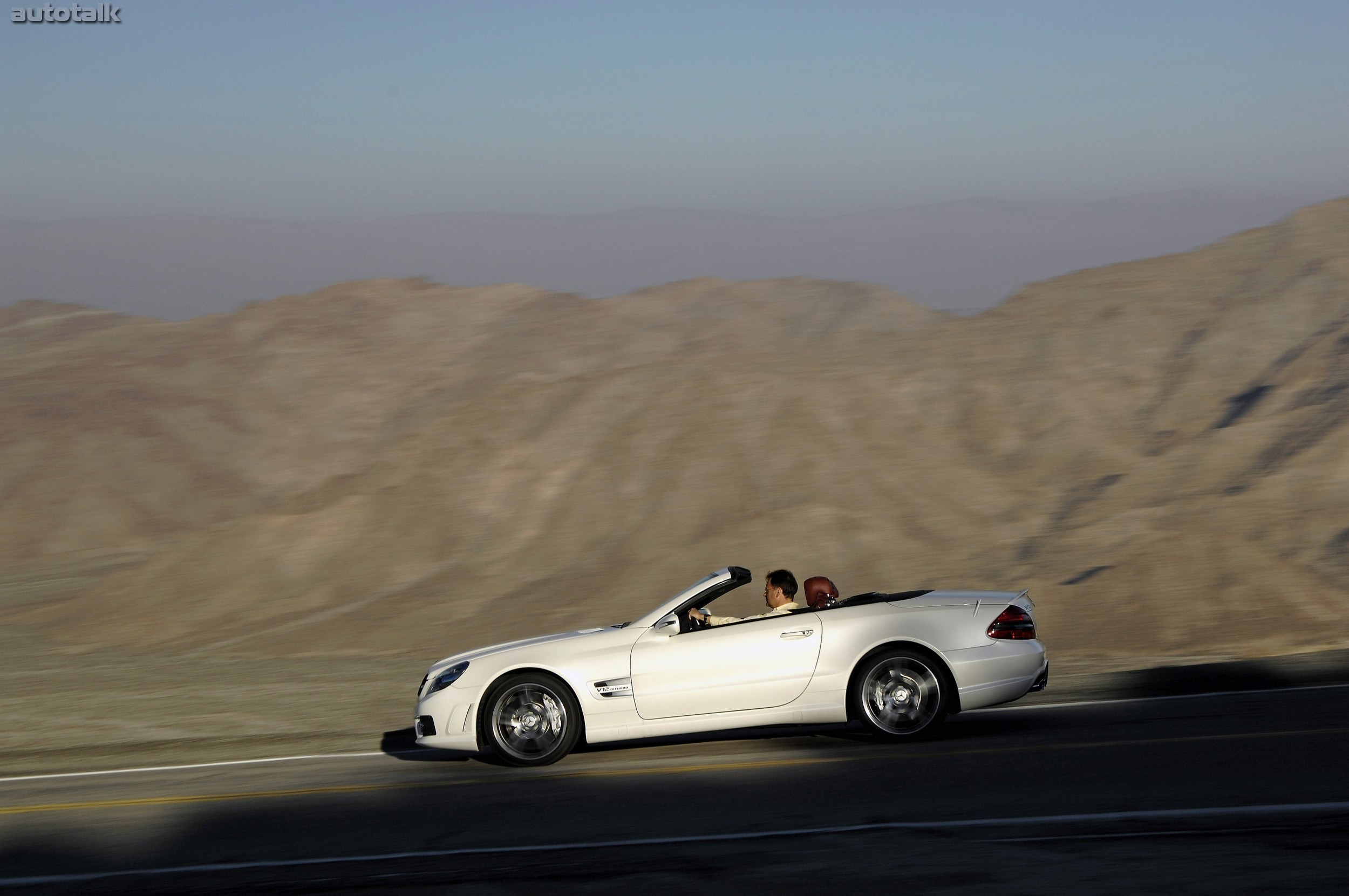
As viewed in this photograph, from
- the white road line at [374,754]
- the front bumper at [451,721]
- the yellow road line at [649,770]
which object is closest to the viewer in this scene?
the yellow road line at [649,770]

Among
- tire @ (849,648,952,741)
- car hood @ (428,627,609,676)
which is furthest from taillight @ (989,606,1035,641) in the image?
car hood @ (428,627,609,676)

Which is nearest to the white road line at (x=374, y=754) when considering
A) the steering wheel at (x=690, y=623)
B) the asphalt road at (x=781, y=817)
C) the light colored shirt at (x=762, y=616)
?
the asphalt road at (x=781, y=817)

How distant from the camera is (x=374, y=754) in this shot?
11023 mm

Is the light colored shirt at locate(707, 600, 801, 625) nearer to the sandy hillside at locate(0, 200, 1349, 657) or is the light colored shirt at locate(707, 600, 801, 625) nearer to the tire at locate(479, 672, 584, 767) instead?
the tire at locate(479, 672, 584, 767)

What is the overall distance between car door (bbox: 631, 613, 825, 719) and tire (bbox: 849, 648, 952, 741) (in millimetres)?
367

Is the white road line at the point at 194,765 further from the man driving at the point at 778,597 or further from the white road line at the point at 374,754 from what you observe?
the man driving at the point at 778,597

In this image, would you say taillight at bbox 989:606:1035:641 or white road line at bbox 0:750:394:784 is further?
white road line at bbox 0:750:394:784

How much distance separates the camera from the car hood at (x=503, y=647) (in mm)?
9531

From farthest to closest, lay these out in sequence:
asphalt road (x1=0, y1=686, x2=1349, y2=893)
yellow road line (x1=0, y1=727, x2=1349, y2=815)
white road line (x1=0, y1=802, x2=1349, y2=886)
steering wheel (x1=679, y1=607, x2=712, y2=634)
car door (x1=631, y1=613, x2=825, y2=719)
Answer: steering wheel (x1=679, y1=607, x2=712, y2=634)
car door (x1=631, y1=613, x2=825, y2=719)
yellow road line (x1=0, y1=727, x2=1349, y2=815)
white road line (x1=0, y1=802, x2=1349, y2=886)
asphalt road (x1=0, y1=686, x2=1349, y2=893)

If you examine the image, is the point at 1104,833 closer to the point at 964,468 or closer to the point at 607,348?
the point at 964,468

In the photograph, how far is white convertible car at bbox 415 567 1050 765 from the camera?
9.22 meters

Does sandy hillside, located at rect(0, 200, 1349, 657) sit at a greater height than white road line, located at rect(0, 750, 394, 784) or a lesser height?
greater

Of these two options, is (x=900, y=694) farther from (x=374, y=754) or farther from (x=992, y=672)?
(x=374, y=754)

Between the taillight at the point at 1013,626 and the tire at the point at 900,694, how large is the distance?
0.44 meters
